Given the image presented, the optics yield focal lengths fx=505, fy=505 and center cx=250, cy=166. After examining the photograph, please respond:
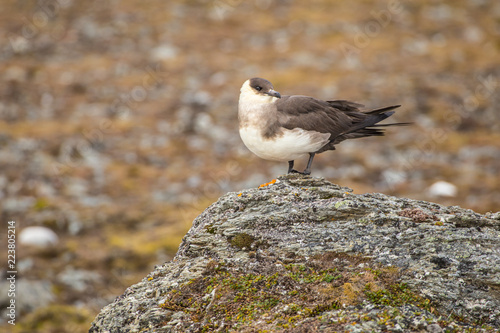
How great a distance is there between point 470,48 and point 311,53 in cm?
764

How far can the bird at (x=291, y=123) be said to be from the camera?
659 centimetres

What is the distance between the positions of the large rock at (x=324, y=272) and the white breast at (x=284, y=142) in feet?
2.72

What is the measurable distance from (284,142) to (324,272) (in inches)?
85.8

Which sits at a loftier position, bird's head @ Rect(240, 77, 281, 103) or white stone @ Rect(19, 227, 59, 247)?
white stone @ Rect(19, 227, 59, 247)

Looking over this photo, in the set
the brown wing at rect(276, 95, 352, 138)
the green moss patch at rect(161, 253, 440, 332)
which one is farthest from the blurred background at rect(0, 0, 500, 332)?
the brown wing at rect(276, 95, 352, 138)

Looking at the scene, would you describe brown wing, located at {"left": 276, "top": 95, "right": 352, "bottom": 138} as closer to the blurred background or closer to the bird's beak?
the bird's beak

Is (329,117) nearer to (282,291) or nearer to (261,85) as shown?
(261,85)

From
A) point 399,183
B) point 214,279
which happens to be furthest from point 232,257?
point 399,183

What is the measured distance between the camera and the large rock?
4.45m

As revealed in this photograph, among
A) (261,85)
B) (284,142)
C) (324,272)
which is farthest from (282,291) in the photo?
(261,85)

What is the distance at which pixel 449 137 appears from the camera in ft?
59.8

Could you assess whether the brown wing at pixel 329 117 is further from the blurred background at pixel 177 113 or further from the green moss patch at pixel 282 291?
the blurred background at pixel 177 113

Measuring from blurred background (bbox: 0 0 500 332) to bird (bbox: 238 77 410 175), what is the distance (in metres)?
5.91

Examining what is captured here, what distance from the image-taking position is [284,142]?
656 cm
